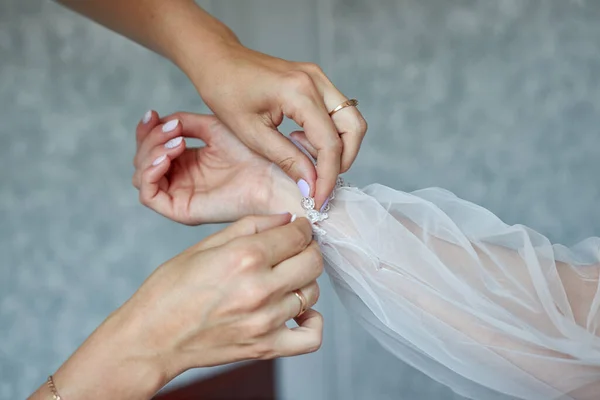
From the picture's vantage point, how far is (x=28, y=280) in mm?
1729

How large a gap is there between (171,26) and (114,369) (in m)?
0.53

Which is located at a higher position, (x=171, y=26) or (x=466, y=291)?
(x=171, y=26)

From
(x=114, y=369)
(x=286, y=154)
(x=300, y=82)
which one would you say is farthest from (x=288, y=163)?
(x=114, y=369)

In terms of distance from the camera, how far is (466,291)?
3.16ft

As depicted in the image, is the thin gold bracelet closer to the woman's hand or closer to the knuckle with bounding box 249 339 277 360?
the woman's hand

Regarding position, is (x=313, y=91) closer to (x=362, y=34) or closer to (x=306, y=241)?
(x=306, y=241)

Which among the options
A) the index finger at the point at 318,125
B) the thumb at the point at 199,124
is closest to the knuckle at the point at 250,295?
the index finger at the point at 318,125

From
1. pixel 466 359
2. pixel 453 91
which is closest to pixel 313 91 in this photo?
pixel 466 359

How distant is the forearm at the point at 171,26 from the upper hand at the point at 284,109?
3 cm

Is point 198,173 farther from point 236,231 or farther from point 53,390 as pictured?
point 53,390

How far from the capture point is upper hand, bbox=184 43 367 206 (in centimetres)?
90

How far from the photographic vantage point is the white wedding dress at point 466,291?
0.94 meters

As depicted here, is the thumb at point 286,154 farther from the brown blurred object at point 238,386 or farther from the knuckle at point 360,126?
the brown blurred object at point 238,386

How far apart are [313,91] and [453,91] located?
2.62 feet
